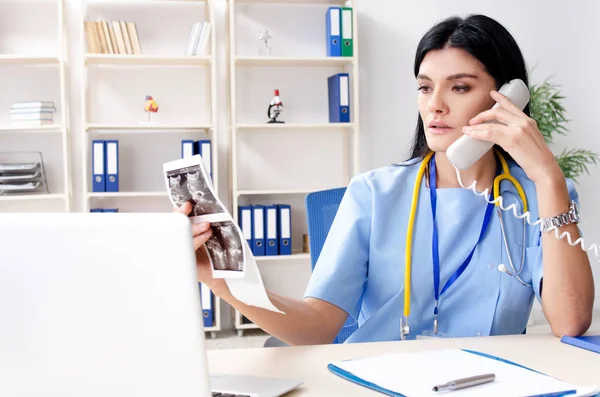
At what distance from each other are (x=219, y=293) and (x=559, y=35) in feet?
13.7

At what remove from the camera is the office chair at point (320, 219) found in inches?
71.4

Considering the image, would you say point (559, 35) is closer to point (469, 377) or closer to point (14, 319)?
point (469, 377)

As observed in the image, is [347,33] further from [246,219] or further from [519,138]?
[519,138]

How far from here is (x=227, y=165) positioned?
176 inches

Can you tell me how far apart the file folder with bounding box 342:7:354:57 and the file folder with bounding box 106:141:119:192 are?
1.42 meters

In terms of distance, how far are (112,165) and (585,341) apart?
3.25m

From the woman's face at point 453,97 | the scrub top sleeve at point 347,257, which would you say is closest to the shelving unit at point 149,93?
the scrub top sleeve at point 347,257

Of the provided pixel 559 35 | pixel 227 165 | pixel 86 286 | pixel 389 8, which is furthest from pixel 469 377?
pixel 559 35

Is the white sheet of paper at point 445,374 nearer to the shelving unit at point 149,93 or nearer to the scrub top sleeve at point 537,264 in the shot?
the scrub top sleeve at point 537,264

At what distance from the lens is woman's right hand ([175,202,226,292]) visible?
3.43 ft

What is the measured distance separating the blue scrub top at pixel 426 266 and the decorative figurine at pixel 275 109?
2.71 m

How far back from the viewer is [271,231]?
4246mm

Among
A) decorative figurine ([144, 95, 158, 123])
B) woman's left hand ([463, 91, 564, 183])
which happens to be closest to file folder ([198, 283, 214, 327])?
decorative figurine ([144, 95, 158, 123])

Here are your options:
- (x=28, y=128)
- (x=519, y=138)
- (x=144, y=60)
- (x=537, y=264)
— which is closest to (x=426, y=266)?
(x=537, y=264)
